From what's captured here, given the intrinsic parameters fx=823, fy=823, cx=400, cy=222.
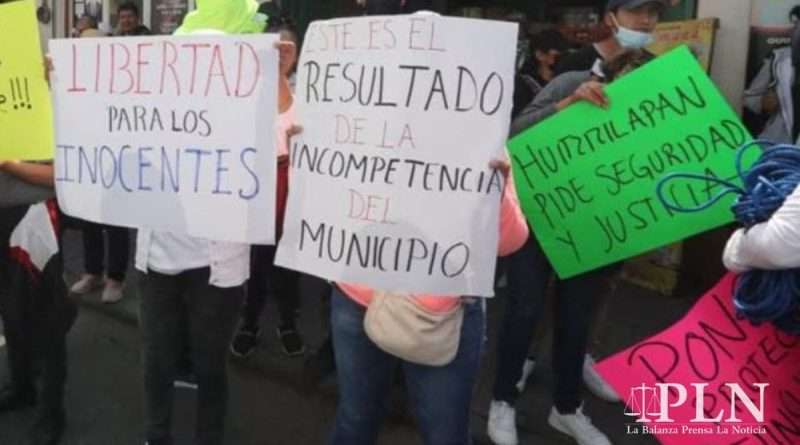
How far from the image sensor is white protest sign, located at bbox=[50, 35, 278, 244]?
6.99 feet

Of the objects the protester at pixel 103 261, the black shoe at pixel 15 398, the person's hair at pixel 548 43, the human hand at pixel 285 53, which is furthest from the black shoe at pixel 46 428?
the person's hair at pixel 548 43

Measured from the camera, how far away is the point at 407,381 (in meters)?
2.29

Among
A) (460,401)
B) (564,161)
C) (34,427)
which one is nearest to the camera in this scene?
(460,401)

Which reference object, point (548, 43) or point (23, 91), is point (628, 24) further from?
point (23, 91)

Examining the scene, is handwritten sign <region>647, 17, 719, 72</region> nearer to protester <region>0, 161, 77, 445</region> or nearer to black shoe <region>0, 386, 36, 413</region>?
protester <region>0, 161, 77, 445</region>

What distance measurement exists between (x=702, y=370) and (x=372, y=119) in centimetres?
110

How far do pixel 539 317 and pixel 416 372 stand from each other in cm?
110

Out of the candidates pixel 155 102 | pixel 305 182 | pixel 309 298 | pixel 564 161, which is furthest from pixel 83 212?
pixel 309 298

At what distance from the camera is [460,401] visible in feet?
7.38

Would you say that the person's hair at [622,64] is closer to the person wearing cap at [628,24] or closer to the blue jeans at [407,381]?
the person wearing cap at [628,24]

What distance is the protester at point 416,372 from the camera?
7.24ft

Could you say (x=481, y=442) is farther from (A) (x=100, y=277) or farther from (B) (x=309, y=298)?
(A) (x=100, y=277)

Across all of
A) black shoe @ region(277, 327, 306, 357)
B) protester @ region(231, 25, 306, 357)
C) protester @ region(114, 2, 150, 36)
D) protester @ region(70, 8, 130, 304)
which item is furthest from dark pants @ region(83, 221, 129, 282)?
protester @ region(114, 2, 150, 36)

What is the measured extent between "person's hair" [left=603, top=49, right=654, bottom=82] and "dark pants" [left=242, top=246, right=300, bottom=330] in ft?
6.53
